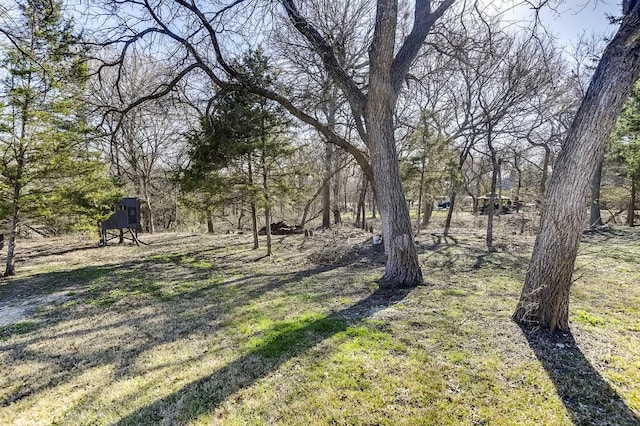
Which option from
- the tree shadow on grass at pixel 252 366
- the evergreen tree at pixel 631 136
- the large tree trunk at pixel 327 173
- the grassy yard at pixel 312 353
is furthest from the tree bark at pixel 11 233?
the evergreen tree at pixel 631 136

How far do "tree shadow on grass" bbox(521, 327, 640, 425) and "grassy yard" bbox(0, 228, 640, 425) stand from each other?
1 cm

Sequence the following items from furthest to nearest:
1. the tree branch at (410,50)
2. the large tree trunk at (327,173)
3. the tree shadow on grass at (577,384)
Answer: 1. the large tree trunk at (327,173)
2. the tree branch at (410,50)
3. the tree shadow on grass at (577,384)

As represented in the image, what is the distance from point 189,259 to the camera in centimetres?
827

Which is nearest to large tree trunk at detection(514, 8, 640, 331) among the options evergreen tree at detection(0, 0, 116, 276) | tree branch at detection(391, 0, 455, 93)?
tree branch at detection(391, 0, 455, 93)

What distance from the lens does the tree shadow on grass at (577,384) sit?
81.8 inches

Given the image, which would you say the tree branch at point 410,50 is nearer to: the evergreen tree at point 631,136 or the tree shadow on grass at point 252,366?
the tree shadow on grass at point 252,366

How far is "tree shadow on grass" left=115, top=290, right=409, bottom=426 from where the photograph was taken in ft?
7.34

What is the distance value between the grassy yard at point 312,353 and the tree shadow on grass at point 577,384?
0.01m

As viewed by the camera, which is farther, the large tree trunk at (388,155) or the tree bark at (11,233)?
the tree bark at (11,233)

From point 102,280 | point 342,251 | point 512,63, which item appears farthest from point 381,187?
point 512,63

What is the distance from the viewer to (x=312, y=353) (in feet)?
9.87

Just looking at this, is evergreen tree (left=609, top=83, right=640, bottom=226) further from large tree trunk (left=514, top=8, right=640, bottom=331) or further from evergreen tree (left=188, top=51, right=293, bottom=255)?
evergreen tree (left=188, top=51, right=293, bottom=255)

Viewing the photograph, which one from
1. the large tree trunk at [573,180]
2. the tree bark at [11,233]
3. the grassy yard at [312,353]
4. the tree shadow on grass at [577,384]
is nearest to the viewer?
the tree shadow on grass at [577,384]

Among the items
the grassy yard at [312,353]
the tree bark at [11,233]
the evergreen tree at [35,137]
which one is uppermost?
the evergreen tree at [35,137]
